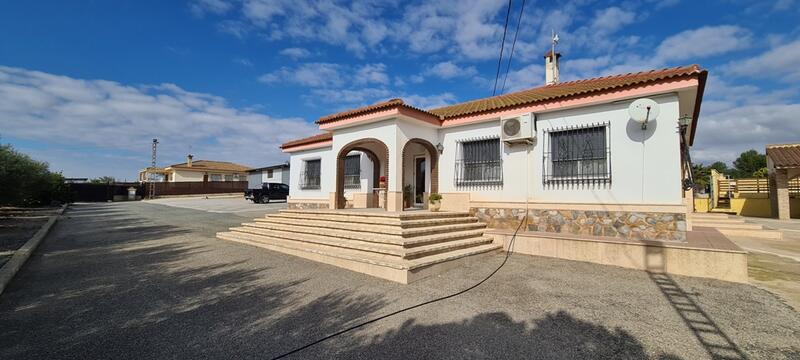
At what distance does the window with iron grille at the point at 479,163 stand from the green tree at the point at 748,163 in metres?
74.1

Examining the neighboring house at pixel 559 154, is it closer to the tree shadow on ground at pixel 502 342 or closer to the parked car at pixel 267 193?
Result: the tree shadow on ground at pixel 502 342

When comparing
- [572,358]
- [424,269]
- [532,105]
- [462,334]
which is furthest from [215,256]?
[532,105]

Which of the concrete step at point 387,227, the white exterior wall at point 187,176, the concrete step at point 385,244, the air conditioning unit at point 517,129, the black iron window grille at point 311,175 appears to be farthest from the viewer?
the white exterior wall at point 187,176

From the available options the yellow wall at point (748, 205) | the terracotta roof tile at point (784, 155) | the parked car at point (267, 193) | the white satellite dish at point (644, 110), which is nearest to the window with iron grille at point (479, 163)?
the white satellite dish at point (644, 110)

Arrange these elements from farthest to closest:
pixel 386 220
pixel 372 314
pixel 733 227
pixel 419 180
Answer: pixel 419 180 < pixel 733 227 < pixel 386 220 < pixel 372 314

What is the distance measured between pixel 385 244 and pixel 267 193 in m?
19.6

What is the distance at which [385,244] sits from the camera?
6.26 m

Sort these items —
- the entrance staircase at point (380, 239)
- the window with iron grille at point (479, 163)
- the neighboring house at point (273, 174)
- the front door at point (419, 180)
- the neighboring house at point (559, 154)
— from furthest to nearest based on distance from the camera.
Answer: the neighboring house at point (273, 174), the front door at point (419, 180), the window with iron grille at point (479, 163), the neighboring house at point (559, 154), the entrance staircase at point (380, 239)

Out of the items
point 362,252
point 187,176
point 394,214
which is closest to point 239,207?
point 394,214

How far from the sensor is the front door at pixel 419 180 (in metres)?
11.4

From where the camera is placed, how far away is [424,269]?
5539 mm

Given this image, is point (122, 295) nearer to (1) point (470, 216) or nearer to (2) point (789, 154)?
(1) point (470, 216)

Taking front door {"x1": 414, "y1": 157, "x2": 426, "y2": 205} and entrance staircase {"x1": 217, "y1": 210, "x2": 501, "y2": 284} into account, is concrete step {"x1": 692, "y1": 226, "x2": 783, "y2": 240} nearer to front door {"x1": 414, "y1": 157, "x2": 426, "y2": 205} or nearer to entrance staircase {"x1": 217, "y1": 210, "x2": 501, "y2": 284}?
entrance staircase {"x1": 217, "y1": 210, "x2": 501, "y2": 284}

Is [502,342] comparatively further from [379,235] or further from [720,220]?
[720,220]
